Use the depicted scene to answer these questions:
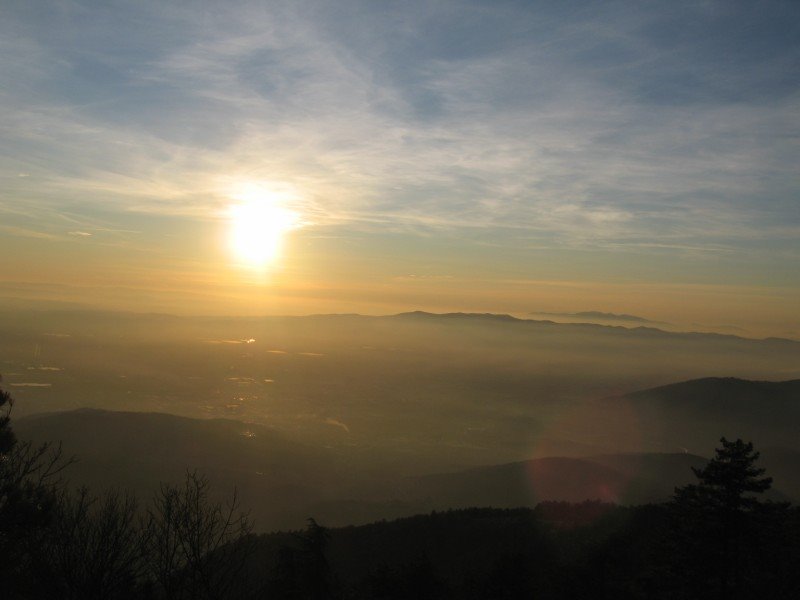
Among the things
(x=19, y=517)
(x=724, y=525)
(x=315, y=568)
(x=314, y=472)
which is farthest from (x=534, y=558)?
(x=314, y=472)

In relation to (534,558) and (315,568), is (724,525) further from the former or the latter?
(534,558)

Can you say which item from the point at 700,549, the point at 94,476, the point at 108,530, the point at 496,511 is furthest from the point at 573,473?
the point at 108,530

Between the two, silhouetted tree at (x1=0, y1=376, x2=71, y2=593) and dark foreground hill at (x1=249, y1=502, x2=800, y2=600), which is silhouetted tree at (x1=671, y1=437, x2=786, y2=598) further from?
silhouetted tree at (x1=0, y1=376, x2=71, y2=593)

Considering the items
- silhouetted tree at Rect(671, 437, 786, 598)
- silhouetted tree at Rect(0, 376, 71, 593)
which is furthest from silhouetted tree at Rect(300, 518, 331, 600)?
silhouetted tree at Rect(671, 437, 786, 598)

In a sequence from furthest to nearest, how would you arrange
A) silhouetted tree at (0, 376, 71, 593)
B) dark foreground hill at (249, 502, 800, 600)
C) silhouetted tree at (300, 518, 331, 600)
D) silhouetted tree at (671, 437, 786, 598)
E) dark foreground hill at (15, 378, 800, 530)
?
dark foreground hill at (15, 378, 800, 530) → silhouetted tree at (300, 518, 331, 600) → dark foreground hill at (249, 502, 800, 600) → silhouetted tree at (671, 437, 786, 598) → silhouetted tree at (0, 376, 71, 593)

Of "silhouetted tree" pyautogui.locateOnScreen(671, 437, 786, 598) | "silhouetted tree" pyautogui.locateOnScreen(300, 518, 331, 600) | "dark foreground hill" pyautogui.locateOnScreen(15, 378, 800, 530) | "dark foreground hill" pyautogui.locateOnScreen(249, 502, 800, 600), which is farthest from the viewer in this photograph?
"dark foreground hill" pyautogui.locateOnScreen(15, 378, 800, 530)

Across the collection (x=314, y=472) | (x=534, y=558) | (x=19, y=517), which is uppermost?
(x=19, y=517)

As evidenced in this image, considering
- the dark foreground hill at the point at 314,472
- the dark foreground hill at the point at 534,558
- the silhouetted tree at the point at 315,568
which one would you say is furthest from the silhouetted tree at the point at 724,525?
the dark foreground hill at the point at 314,472

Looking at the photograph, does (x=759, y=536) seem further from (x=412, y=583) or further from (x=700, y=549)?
(x=412, y=583)

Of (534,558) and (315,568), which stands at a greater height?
(315,568)

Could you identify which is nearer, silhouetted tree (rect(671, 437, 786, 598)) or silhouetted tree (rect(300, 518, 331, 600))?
silhouetted tree (rect(671, 437, 786, 598))

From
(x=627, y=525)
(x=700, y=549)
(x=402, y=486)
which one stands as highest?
(x=700, y=549)
